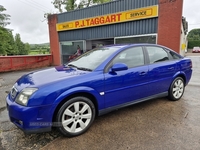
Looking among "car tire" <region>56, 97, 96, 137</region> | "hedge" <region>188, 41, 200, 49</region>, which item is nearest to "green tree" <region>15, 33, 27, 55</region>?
"hedge" <region>188, 41, 200, 49</region>

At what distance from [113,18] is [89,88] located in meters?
8.19

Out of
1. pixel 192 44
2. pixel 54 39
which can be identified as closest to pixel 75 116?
pixel 54 39

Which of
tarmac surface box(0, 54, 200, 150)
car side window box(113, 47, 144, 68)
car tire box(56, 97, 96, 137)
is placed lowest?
tarmac surface box(0, 54, 200, 150)

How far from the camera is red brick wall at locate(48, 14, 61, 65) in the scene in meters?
12.9

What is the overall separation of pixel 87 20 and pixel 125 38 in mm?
3325

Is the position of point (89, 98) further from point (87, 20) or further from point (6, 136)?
point (87, 20)

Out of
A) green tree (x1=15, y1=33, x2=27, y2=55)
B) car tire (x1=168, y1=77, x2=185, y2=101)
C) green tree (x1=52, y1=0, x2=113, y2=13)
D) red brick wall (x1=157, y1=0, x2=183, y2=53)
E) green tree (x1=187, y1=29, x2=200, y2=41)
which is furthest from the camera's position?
green tree (x1=15, y1=33, x2=27, y2=55)

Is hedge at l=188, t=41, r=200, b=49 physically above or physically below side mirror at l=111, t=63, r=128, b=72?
above

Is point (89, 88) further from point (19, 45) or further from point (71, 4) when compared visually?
point (19, 45)

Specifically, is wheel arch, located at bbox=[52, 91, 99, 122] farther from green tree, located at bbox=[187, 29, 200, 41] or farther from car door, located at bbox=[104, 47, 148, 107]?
green tree, located at bbox=[187, 29, 200, 41]

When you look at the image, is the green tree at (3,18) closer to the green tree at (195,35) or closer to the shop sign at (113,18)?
the shop sign at (113,18)

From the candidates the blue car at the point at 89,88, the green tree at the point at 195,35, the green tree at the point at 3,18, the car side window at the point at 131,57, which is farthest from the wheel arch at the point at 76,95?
the green tree at the point at 195,35

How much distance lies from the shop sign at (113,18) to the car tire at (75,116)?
297 inches

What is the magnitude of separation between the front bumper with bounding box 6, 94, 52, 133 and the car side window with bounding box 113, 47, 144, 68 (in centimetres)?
159
